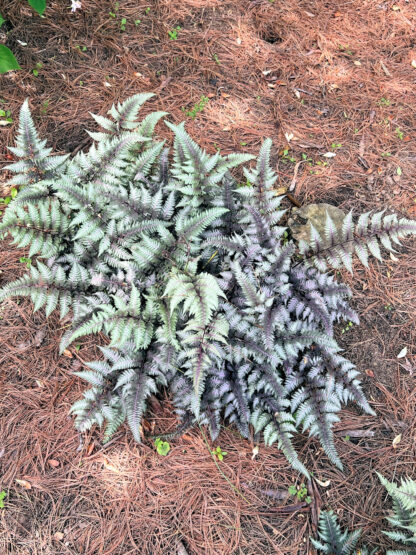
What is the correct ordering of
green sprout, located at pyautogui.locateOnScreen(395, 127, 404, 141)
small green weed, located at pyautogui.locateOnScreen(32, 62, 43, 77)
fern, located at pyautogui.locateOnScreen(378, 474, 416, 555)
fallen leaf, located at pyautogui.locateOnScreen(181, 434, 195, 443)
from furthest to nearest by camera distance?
green sprout, located at pyautogui.locateOnScreen(395, 127, 404, 141) < small green weed, located at pyautogui.locateOnScreen(32, 62, 43, 77) < fallen leaf, located at pyautogui.locateOnScreen(181, 434, 195, 443) < fern, located at pyautogui.locateOnScreen(378, 474, 416, 555)

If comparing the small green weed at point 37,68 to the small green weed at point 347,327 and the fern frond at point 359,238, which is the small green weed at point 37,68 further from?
the small green weed at point 347,327

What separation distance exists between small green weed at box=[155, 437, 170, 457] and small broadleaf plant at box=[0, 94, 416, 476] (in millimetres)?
244

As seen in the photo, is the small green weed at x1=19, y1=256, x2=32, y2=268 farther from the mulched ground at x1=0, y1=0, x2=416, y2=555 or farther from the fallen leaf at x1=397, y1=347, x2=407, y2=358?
the fallen leaf at x1=397, y1=347, x2=407, y2=358

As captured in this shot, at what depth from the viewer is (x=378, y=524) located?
296 centimetres

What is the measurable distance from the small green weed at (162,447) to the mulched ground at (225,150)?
54 millimetres

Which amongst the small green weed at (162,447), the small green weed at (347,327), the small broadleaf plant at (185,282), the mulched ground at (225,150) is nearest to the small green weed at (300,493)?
the mulched ground at (225,150)

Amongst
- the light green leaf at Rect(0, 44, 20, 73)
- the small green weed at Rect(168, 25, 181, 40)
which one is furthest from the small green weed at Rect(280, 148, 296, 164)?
the light green leaf at Rect(0, 44, 20, 73)

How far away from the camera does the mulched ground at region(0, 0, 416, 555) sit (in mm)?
2871

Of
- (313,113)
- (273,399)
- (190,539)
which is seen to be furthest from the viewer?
(313,113)

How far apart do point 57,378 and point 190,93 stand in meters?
2.88

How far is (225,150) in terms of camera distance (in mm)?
3826

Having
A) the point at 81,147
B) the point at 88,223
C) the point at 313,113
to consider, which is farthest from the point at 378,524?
the point at 81,147

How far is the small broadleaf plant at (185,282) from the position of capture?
112 inches

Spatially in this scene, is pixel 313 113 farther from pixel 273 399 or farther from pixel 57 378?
pixel 57 378
